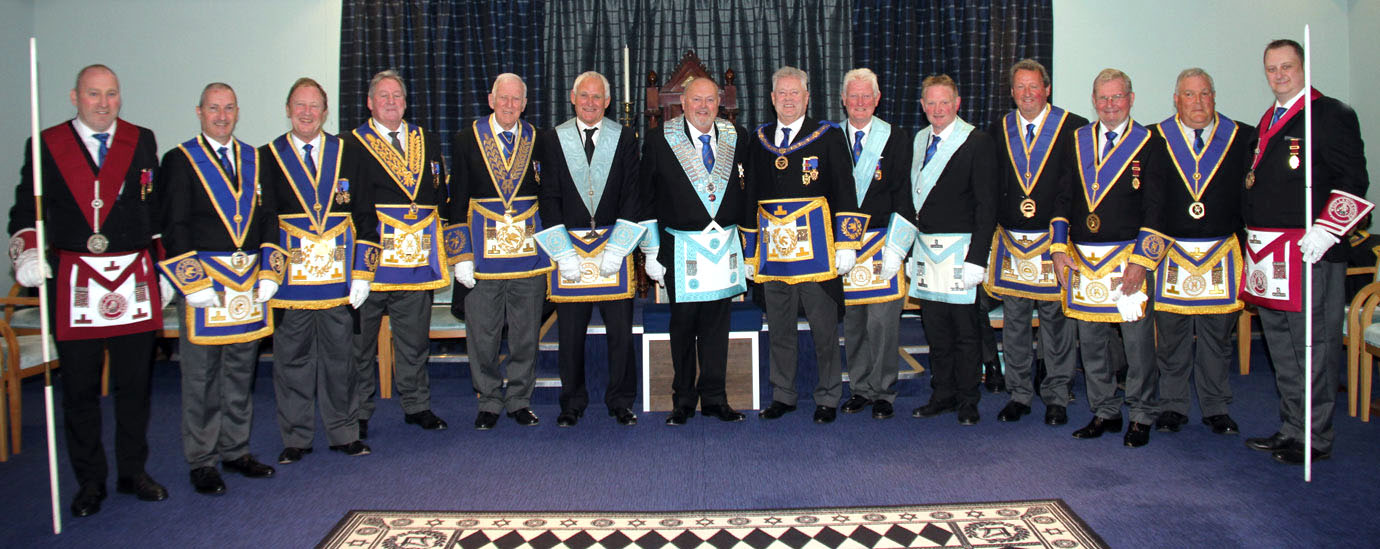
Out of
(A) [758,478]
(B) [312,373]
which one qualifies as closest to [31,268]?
(B) [312,373]

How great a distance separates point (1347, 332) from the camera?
414 cm

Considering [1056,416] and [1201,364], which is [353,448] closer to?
[1056,416]

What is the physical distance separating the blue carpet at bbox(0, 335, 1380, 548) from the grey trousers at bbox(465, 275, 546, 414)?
0.54 feet

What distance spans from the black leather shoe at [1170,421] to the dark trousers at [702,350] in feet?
6.21

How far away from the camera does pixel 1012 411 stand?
161 inches

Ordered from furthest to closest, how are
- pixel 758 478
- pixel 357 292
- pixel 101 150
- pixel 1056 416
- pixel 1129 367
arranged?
1. pixel 1056 416
2. pixel 1129 367
3. pixel 357 292
4. pixel 758 478
5. pixel 101 150

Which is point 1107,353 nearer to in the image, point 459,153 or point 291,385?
point 459,153

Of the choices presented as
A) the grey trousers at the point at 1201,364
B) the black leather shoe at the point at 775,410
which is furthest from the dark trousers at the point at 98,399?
the grey trousers at the point at 1201,364

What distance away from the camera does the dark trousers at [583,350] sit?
13.4ft

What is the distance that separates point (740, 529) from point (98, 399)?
89.3 inches

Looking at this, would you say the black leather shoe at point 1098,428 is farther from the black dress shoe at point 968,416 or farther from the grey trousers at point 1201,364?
the black dress shoe at point 968,416

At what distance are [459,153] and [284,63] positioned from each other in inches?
140

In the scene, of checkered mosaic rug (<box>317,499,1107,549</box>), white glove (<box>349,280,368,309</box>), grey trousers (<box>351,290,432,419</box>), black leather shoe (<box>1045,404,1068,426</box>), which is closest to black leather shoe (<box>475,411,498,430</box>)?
grey trousers (<box>351,290,432,419</box>)

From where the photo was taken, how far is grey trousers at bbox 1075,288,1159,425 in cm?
373
